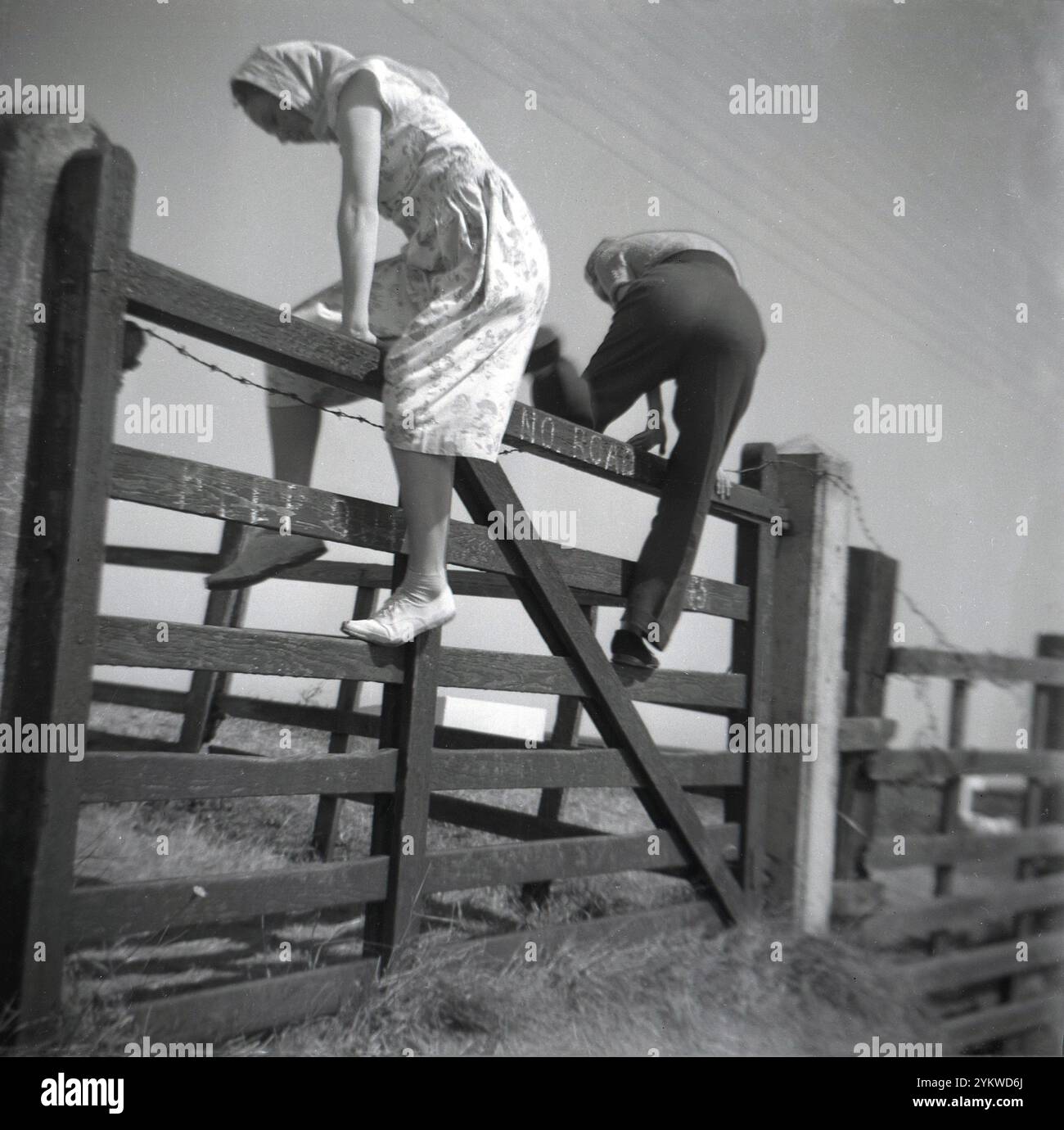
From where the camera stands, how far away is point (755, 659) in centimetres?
357

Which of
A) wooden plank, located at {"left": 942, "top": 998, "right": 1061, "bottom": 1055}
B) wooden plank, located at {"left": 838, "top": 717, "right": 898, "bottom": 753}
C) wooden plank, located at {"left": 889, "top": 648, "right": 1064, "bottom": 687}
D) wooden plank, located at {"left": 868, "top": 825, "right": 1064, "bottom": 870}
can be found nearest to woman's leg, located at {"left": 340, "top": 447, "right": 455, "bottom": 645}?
wooden plank, located at {"left": 838, "top": 717, "right": 898, "bottom": 753}

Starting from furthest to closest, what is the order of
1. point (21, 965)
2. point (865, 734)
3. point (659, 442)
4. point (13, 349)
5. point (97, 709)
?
1. point (97, 709)
2. point (865, 734)
3. point (659, 442)
4. point (13, 349)
5. point (21, 965)

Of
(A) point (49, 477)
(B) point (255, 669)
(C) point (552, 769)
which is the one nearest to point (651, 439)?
(C) point (552, 769)

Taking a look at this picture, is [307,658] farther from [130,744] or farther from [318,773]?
[130,744]

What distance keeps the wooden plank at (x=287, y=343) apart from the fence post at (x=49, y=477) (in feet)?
0.25

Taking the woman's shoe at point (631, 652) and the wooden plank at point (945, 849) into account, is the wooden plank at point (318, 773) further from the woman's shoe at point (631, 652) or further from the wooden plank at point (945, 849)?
the wooden plank at point (945, 849)

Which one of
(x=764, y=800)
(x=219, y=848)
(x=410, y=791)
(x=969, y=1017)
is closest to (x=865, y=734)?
(x=764, y=800)

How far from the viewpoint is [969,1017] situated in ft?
13.4

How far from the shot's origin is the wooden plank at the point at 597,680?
2570mm

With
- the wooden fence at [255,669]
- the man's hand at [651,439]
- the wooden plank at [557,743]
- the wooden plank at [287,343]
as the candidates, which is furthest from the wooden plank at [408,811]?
the man's hand at [651,439]

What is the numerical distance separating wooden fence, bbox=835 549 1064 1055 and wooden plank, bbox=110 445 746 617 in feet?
5.24

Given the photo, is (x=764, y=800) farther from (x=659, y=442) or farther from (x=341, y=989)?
(x=341, y=989)

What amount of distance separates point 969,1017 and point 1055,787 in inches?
44.2

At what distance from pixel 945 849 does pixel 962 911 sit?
38 cm
